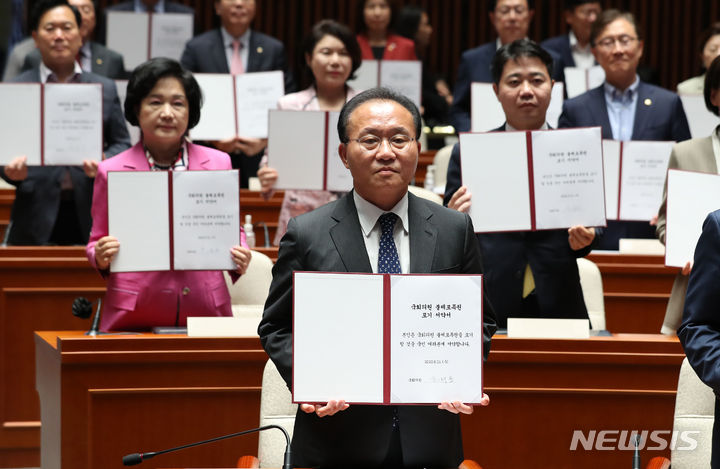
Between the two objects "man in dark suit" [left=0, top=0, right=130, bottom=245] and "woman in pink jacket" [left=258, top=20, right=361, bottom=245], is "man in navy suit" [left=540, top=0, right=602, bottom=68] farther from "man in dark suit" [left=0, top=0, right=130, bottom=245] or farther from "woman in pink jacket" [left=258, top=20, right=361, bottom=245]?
"man in dark suit" [left=0, top=0, right=130, bottom=245]

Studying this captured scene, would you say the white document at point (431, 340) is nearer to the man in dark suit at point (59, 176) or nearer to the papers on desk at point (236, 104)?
the man in dark suit at point (59, 176)

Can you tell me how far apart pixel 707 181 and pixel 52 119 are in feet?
9.27

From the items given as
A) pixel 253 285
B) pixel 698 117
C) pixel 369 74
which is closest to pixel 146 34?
pixel 369 74

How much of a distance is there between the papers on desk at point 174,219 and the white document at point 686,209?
1.46 m

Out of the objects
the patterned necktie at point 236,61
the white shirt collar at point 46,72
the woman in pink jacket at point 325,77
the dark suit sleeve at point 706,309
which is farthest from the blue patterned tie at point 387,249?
the patterned necktie at point 236,61

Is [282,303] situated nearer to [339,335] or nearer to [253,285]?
[339,335]

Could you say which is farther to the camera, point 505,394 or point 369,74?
point 369,74

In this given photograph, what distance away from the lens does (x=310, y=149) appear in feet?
15.8

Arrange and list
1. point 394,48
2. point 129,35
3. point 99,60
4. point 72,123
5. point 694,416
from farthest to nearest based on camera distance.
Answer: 1. point 394,48
2. point 129,35
3. point 99,60
4. point 72,123
5. point 694,416

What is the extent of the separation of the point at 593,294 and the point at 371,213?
1.85 m

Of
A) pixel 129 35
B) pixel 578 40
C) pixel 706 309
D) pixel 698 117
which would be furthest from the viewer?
pixel 578 40

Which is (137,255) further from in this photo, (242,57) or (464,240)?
(242,57)

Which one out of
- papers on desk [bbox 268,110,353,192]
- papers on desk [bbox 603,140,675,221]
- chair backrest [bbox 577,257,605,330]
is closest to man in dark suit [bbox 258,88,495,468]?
chair backrest [bbox 577,257,605,330]

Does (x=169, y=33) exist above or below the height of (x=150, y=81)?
above
